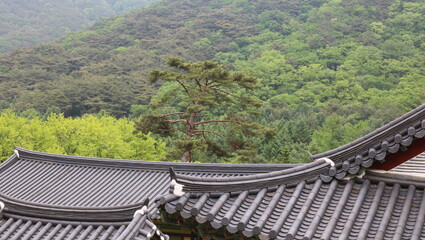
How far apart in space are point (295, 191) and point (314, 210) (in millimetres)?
268

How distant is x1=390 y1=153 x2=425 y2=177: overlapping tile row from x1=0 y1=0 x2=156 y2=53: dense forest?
104161 mm

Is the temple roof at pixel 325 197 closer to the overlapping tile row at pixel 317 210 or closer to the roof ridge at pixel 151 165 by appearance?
the overlapping tile row at pixel 317 210

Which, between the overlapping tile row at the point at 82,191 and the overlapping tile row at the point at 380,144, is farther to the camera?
the overlapping tile row at the point at 82,191

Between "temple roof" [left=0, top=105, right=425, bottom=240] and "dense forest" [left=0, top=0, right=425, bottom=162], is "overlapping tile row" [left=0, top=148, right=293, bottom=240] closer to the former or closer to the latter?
"temple roof" [left=0, top=105, right=425, bottom=240]

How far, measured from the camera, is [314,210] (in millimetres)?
4512

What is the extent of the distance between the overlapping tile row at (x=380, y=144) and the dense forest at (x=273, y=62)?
80.9 feet

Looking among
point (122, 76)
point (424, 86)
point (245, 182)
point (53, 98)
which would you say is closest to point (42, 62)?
point (122, 76)

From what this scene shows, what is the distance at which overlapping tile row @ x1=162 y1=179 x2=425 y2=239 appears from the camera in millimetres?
4203

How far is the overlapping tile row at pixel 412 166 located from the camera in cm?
450

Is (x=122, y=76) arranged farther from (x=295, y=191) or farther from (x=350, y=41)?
(x=295, y=191)

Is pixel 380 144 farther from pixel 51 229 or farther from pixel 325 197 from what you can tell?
pixel 51 229

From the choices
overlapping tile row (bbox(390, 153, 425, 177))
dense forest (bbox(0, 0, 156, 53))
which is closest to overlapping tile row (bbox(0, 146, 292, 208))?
overlapping tile row (bbox(390, 153, 425, 177))

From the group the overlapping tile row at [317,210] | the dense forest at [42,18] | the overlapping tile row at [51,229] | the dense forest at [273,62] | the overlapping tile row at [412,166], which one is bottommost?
the dense forest at [42,18]

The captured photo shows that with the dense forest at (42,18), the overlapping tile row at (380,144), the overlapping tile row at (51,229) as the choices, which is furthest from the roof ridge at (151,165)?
the dense forest at (42,18)
